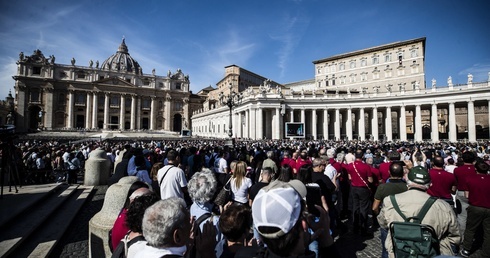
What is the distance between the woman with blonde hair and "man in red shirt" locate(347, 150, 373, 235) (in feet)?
9.57

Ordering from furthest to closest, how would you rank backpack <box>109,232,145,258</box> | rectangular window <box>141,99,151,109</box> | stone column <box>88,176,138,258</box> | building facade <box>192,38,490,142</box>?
rectangular window <box>141,99,151,109</box> < building facade <box>192,38,490,142</box> < stone column <box>88,176,138,258</box> < backpack <box>109,232,145,258</box>

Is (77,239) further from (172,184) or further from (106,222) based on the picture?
(172,184)

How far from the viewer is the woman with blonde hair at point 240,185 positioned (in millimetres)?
4758

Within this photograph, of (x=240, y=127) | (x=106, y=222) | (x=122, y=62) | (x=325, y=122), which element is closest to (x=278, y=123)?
(x=240, y=127)

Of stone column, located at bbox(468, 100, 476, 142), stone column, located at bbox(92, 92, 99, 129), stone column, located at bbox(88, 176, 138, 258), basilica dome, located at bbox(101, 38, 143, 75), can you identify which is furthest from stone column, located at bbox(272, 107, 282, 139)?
basilica dome, located at bbox(101, 38, 143, 75)

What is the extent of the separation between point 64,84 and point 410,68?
84.7 m

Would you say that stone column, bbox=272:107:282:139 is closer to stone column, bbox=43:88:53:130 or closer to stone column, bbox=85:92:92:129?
stone column, bbox=85:92:92:129

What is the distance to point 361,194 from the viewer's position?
575 cm

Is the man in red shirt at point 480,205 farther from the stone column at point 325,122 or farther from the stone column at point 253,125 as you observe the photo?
the stone column at point 325,122

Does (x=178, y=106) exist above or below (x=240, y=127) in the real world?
above

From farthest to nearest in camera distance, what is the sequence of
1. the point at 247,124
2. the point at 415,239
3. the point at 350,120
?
the point at 247,124
the point at 350,120
the point at 415,239

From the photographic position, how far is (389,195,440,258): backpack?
7.65ft

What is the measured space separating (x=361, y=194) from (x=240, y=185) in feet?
10.5

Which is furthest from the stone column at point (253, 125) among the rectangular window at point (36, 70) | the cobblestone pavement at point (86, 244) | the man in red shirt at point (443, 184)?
the rectangular window at point (36, 70)
